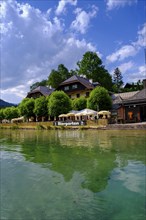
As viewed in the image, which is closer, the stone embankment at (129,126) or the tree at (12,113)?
the stone embankment at (129,126)

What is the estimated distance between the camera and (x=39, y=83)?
323ft

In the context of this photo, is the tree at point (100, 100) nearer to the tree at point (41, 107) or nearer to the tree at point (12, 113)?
the tree at point (41, 107)

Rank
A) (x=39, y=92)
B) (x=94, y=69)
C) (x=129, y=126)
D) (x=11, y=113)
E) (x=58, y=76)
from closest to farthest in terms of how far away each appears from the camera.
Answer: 1. (x=129, y=126)
2. (x=39, y=92)
3. (x=11, y=113)
4. (x=94, y=69)
5. (x=58, y=76)

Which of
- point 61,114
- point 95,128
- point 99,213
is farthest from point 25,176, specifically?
point 61,114

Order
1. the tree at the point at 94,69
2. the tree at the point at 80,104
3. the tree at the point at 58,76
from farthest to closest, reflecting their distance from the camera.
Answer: the tree at the point at 58,76 < the tree at the point at 94,69 < the tree at the point at 80,104

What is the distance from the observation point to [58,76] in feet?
261

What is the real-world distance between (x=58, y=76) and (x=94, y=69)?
44.6 feet

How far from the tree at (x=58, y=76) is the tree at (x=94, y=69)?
10.4 m

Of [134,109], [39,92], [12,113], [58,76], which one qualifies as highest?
[58,76]

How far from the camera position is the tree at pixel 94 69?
7050cm

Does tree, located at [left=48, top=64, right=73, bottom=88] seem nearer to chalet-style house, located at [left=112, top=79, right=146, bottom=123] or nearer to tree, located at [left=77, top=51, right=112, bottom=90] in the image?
tree, located at [left=77, top=51, right=112, bottom=90]

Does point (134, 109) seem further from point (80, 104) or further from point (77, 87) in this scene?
point (77, 87)

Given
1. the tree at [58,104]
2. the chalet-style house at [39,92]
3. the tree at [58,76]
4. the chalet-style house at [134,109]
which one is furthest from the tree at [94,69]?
the chalet-style house at [134,109]

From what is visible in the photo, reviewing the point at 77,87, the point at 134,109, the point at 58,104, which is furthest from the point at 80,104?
the point at 134,109
